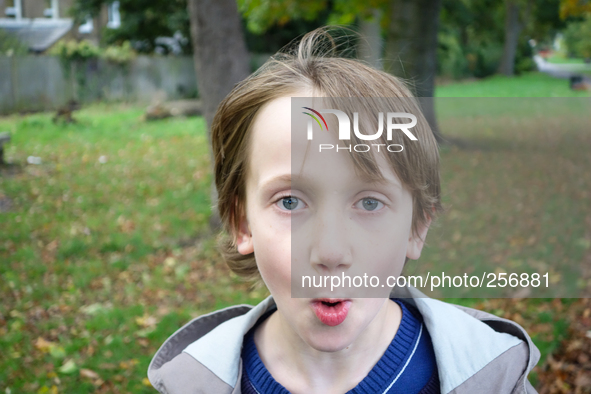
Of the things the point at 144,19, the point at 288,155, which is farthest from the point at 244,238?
the point at 144,19

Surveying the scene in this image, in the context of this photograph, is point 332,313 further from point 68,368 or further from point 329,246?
point 68,368

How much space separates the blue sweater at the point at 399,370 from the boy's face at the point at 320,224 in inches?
12.0

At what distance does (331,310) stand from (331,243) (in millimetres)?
179

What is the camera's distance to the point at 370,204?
1.26m

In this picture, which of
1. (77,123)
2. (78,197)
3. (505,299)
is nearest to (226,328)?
(505,299)

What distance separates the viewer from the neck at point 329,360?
1523 millimetres

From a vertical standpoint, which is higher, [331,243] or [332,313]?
[331,243]

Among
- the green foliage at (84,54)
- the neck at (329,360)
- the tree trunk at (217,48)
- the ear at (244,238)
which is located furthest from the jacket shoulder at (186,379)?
the green foliage at (84,54)

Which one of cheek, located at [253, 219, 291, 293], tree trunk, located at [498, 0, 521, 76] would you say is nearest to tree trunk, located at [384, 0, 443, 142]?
cheek, located at [253, 219, 291, 293]

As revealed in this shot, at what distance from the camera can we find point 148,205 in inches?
296

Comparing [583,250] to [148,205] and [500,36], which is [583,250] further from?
[500,36]

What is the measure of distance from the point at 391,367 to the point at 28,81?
2033 centimetres

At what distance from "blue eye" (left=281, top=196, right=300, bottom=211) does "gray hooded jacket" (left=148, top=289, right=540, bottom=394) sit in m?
0.58

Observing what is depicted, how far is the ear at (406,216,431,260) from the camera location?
145 cm
